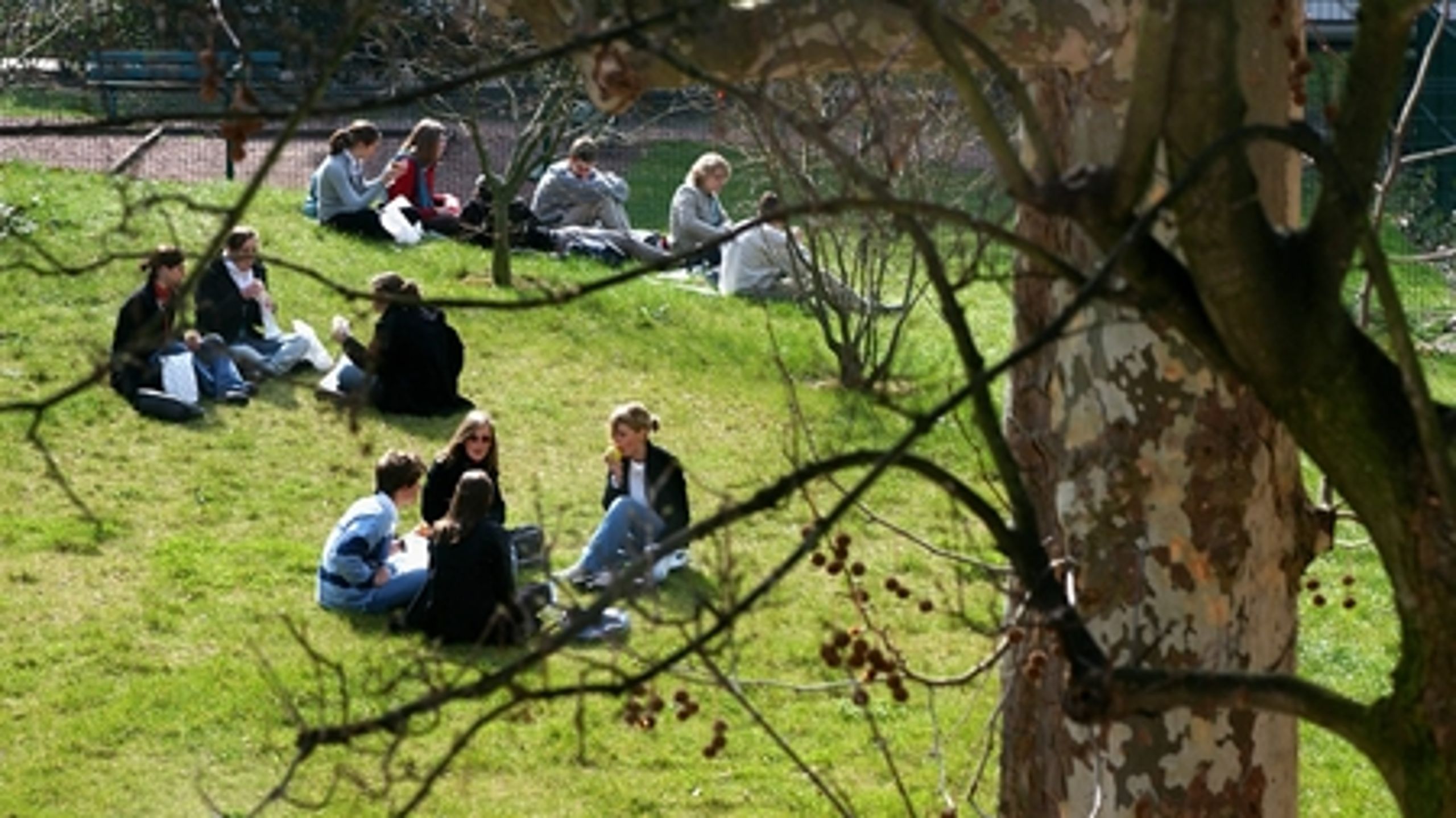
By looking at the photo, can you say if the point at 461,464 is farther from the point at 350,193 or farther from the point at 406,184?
the point at 406,184

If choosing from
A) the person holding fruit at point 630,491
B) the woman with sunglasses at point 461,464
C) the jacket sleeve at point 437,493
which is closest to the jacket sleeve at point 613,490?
the person holding fruit at point 630,491

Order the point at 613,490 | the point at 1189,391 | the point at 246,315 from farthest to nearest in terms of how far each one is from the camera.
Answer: the point at 246,315 → the point at 613,490 → the point at 1189,391

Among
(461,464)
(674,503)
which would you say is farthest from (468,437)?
(674,503)

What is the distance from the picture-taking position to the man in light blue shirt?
39.2ft

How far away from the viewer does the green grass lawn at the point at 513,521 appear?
34.1ft

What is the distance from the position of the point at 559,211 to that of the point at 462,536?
8731mm

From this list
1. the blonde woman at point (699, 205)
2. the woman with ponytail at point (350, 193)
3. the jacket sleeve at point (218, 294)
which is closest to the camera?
the jacket sleeve at point (218, 294)

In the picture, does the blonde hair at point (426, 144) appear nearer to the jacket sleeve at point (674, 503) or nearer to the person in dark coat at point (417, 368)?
the person in dark coat at point (417, 368)

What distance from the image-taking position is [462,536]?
451 inches

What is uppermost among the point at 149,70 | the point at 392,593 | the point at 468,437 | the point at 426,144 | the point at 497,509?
the point at 149,70

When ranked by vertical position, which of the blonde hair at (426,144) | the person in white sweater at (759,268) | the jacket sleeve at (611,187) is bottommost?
the person in white sweater at (759,268)

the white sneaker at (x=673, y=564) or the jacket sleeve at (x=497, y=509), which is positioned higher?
the jacket sleeve at (x=497, y=509)

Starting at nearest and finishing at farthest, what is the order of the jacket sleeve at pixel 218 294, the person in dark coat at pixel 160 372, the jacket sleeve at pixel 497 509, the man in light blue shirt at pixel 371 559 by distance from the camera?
1. the man in light blue shirt at pixel 371 559
2. the jacket sleeve at pixel 497 509
3. the person in dark coat at pixel 160 372
4. the jacket sleeve at pixel 218 294

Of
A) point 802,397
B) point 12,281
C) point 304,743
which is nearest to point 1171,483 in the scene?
point 304,743
